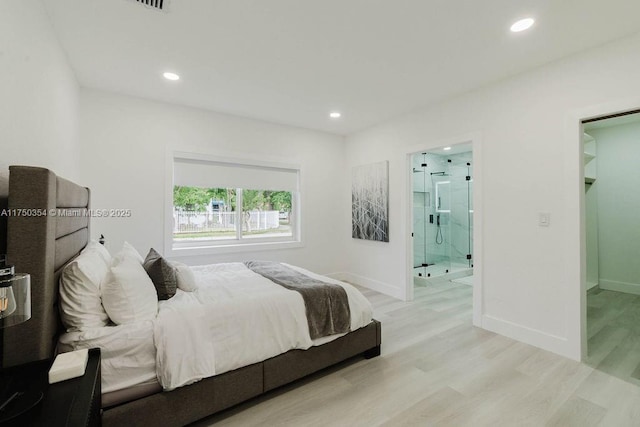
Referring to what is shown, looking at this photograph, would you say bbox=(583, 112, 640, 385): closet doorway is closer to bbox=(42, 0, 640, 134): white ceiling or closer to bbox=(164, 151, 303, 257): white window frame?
bbox=(42, 0, 640, 134): white ceiling


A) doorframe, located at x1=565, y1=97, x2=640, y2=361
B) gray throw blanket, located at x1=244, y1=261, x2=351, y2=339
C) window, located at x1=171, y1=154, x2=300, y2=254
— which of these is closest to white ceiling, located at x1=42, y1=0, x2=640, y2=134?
doorframe, located at x1=565, y1=97, x2=640, y2=361

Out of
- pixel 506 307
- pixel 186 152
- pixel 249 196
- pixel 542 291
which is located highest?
pixel 186 152

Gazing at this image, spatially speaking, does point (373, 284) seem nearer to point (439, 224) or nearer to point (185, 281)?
point (439, 224)

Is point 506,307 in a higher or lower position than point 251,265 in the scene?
lower

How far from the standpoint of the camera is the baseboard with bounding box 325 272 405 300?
13.7 ft

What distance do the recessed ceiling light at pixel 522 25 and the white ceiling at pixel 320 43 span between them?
44mm

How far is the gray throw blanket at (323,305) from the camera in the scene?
2.21m

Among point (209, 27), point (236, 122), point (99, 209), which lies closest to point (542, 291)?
point (209, 27)

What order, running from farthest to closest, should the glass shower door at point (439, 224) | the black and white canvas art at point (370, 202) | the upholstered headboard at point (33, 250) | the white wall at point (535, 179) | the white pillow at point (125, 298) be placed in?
1. the glass shower door at point (439, 224)
2. the black and white canvas art at point (370, 202)
3. the white wall at point (535, 179)
4. the white pillow at point (125, 298)
5. the upholstered headboard at point (33, 250)

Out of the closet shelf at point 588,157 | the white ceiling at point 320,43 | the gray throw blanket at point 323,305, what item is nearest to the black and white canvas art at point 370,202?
the white ceiling at point 320,43

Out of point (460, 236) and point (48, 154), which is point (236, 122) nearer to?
point (48, 154)

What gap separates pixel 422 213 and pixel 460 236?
1115 millimetres

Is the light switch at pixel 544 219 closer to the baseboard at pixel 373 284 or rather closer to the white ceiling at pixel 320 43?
the white ceiling at pixel 320 43

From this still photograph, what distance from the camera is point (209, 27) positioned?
7.14ft
